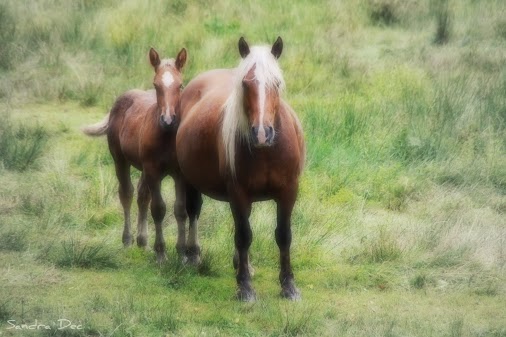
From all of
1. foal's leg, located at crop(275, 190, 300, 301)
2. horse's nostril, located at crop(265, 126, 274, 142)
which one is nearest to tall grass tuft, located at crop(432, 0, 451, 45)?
foal's leg, located at crop(275, 190, 300, 301)

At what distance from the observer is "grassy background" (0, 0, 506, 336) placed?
6066 mm

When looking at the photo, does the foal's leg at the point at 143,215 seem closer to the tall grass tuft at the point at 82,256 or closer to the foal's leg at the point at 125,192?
the foal's leg at the point at 125,192

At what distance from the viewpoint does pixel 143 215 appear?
7461 mm

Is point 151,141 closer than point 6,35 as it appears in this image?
Yes

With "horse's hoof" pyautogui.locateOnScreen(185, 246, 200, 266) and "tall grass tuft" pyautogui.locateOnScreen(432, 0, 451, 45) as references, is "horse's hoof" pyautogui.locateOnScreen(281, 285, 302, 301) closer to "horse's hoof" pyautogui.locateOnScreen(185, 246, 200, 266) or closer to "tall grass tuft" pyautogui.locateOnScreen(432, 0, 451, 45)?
"horse's hoof" pyautogui.locateOnScreen(185, 246, 200, 266)

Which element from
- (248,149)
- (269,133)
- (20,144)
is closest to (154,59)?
(248,149)

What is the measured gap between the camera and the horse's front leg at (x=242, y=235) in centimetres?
612

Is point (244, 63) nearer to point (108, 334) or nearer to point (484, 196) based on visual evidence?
point (108, 334)

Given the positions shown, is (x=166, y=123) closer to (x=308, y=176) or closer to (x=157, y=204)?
(x=157, y=204)

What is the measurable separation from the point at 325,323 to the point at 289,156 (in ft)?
3.58

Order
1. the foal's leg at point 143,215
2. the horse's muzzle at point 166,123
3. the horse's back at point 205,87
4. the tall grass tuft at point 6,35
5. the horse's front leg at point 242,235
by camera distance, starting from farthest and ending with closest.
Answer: the tall grass tuft at point 6,35 → the foal's leg at point 143,215 → the horse's back at point 205,87 → the horse's muzzle at point 166,123 → the horse's front leg at point 242,235

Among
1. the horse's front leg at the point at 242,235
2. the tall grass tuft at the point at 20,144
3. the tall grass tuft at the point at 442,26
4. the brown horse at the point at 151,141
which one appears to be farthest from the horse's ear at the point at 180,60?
the tall grass tuft at the point at 442,26

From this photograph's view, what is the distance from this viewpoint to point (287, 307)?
603 cm

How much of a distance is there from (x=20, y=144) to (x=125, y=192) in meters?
2.08
